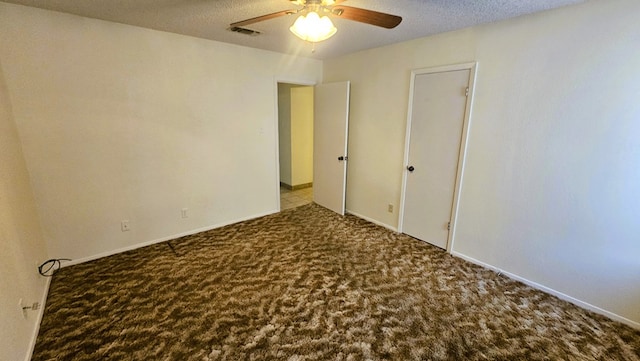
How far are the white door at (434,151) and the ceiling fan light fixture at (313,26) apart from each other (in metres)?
1.71

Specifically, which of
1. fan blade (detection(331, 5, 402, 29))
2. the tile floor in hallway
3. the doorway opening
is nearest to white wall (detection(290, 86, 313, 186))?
the doorway opening

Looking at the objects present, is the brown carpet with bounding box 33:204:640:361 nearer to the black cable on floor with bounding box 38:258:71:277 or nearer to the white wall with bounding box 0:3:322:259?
the black cable on floor with bounding box 38:258:71:277

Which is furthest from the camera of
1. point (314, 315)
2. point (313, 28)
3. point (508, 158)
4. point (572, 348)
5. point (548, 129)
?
point (508, 158)

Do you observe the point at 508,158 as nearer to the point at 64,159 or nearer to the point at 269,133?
the point at 269,133

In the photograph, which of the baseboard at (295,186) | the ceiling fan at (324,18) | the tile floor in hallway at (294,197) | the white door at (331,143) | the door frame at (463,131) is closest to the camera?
the ceiling fan at (324,18)

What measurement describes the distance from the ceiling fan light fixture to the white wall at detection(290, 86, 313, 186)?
359cm

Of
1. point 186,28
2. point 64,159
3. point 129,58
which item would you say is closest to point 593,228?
point 186,28

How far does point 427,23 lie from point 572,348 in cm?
281

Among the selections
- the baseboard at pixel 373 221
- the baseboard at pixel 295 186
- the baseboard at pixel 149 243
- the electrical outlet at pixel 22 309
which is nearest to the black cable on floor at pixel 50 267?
the baseboard at pixel 149 243

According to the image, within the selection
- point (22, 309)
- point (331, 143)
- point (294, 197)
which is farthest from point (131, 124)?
point (294, 197)

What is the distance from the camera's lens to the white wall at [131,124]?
2383 millimetres

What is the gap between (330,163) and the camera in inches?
169

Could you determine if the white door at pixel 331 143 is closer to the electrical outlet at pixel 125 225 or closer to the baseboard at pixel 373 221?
the baseboard at pixel 373 221

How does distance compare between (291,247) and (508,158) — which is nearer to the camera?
(508,158)
